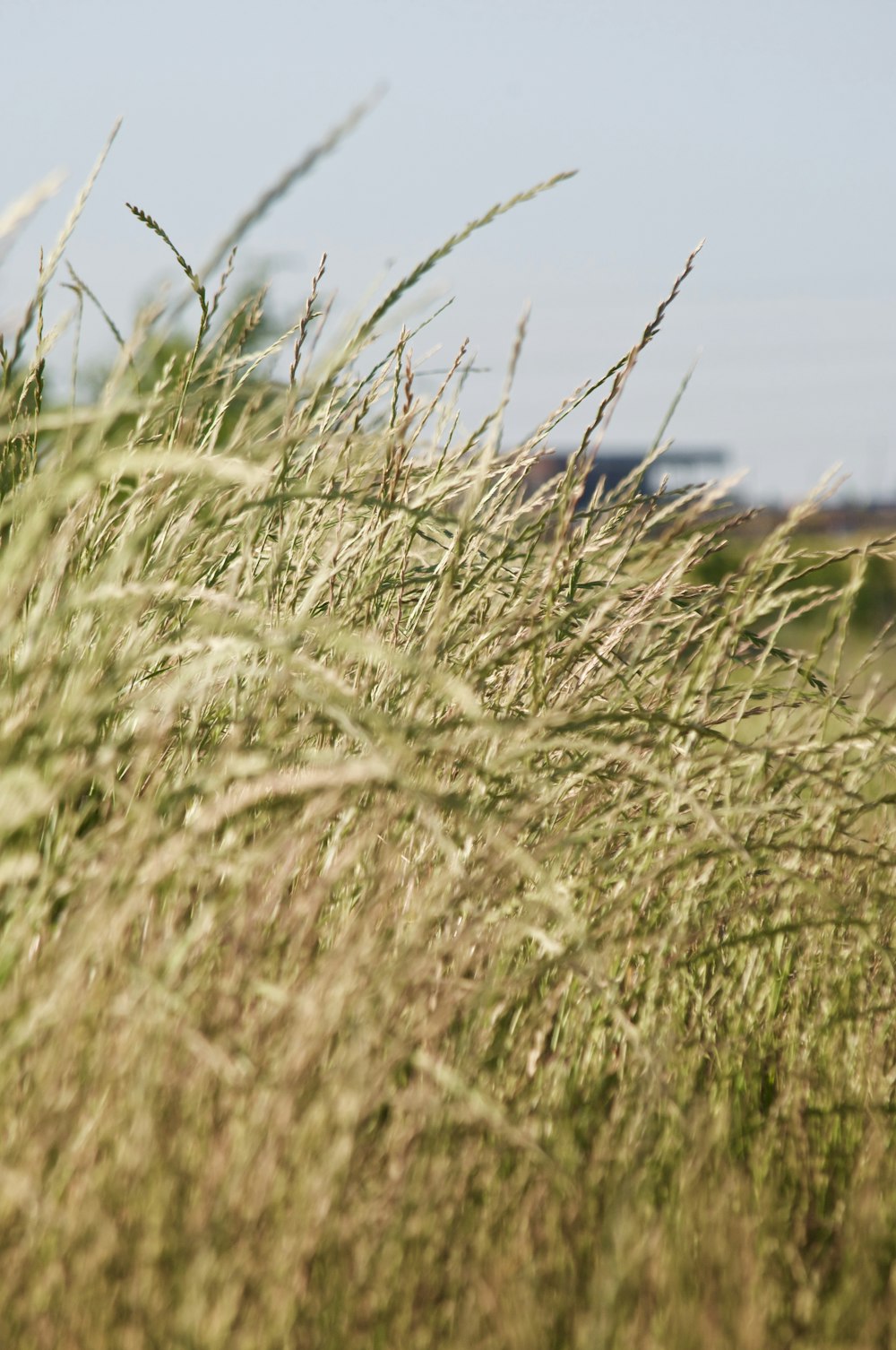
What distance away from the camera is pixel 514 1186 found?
110cm

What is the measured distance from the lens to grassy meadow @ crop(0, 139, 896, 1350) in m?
0.96

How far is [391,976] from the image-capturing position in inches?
41.3

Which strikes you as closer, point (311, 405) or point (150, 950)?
point (150, 950)

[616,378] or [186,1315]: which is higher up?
[616,378]

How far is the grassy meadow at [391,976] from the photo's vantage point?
3.13ft

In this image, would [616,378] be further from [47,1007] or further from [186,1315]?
[186,1315]

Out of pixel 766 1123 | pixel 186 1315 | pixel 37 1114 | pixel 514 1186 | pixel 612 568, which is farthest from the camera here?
pixel 612 568

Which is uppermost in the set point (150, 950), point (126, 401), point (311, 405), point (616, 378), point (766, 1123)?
point (126, 401)

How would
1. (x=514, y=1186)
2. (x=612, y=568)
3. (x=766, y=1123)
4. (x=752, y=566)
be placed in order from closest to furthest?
1. (x=514, y=1186)
2. (x=766, y=1123)
3. (x=752, y=566)
4. (x=612, y=568)

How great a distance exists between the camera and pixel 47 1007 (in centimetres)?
99

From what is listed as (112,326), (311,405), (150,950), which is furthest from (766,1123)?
(112,326)

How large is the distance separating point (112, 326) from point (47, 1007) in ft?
4.38

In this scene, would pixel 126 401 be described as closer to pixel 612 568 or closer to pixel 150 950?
pixel 150 950

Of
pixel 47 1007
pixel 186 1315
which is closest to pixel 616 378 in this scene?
pixel 47 1007
